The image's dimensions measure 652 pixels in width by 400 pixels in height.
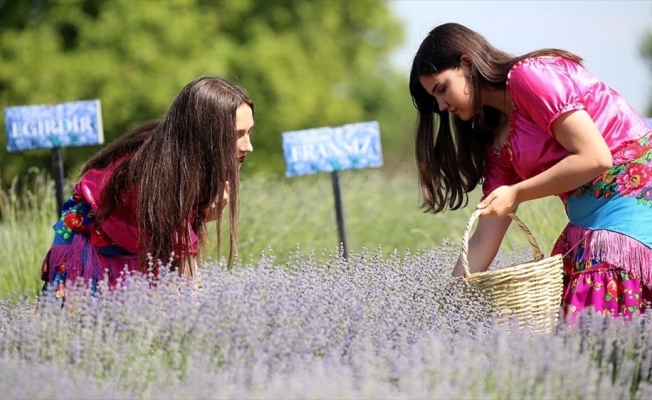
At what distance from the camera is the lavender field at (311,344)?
6.34 ft

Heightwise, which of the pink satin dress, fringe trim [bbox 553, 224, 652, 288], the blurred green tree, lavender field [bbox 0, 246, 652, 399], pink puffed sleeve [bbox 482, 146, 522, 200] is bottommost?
lavender field [bbox 0, 246, 652, 399]

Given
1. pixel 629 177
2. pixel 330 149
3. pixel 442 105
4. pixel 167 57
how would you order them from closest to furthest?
pixel 629 177 → pixel 442 105 → pixel 330 149 → pixel 167 57

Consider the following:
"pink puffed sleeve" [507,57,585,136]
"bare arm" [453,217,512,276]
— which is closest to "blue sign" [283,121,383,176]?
"bare arm" [453,217,512,276]

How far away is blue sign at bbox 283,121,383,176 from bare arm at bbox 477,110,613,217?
9.76ft

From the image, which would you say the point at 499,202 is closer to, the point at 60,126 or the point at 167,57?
the point at 60,126

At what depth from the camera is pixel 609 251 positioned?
8.48ft

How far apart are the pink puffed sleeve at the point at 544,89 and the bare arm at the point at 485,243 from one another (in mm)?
436

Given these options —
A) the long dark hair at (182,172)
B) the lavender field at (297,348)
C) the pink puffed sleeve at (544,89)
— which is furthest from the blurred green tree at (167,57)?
the lavender field at (297,348)

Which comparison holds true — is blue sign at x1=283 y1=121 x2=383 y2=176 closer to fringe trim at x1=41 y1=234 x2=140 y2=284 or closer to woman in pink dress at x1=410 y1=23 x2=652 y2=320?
fringe trim at x1=41 y1=234 x2=140 y2=284

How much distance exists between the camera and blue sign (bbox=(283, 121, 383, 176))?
5520 millimetres

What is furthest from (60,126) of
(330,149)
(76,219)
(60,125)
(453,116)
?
(453,116)

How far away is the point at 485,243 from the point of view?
2982 millimetres

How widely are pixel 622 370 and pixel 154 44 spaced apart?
39.8ft

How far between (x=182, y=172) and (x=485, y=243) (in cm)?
96
